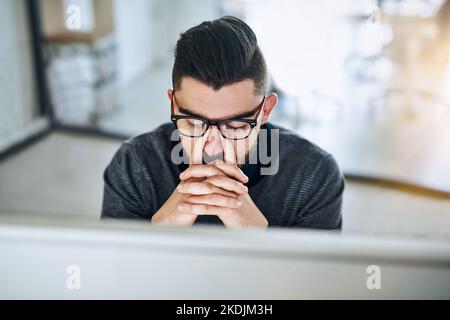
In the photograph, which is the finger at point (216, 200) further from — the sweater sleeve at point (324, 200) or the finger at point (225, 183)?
the sweater sleeve at point (324, 200)

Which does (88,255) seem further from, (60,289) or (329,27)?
(329,27)

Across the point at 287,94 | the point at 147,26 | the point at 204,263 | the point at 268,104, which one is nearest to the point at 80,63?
the point at 147,26

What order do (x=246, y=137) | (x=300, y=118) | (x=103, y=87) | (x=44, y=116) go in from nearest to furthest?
(x=246, y=137), (x=300, y=118), (x=44, y=116), (x=103, y=87)

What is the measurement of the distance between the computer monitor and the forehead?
1.27 feet

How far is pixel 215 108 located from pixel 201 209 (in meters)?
0.17

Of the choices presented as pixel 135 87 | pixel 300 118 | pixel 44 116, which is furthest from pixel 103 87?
pixel 300 118

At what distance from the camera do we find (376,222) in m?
1.70

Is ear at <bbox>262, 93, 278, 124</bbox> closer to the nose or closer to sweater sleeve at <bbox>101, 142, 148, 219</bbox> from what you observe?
the nose

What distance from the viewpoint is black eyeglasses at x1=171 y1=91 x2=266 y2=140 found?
2.39 ft

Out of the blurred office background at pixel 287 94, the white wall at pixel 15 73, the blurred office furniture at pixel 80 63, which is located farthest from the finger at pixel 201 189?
the blurred office furniture at pixel 80 63

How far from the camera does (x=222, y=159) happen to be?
722mm

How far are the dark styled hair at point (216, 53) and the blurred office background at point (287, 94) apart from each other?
0.89m

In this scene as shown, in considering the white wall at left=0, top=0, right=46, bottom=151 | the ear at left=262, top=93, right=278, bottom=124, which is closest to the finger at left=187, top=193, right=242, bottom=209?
the ear at left=262, top=93, right=278, bottom=124
